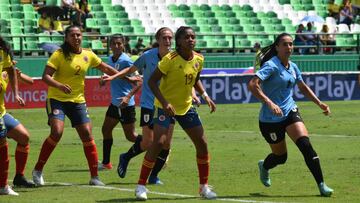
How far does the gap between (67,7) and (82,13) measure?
59cm

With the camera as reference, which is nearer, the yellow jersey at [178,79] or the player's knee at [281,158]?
the yellow jersey at [178,79]

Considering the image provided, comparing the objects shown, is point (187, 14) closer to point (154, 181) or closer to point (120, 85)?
point (120, 85)

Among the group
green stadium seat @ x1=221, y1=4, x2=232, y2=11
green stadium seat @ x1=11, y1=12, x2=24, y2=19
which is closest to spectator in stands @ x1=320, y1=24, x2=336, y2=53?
green stadium seat @ x1=221, y1=4, x2=232, y2=11

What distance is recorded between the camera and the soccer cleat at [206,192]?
41.5 feet

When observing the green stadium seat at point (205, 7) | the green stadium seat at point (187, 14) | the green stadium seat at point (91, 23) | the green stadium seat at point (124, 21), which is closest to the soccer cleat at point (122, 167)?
the green stadium seat at point (91, 23)

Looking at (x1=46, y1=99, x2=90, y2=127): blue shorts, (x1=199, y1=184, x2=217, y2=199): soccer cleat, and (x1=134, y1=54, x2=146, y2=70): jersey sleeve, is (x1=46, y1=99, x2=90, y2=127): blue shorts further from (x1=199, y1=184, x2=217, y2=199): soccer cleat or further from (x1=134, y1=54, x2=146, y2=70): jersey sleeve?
(x1=199, y1=184, x2=217, y2=199): soccer cleat

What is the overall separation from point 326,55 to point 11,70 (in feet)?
87.0

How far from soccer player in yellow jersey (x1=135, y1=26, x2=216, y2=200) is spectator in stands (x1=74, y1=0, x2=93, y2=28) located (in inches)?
968

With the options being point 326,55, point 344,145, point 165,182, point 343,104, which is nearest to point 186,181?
point 165,182

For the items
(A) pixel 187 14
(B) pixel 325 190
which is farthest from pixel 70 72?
(A) pixel 187 14

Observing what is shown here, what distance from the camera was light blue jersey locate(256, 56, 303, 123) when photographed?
1316 centimetres

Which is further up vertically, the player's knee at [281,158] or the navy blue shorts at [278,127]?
the navy blue shorts at [278,127]

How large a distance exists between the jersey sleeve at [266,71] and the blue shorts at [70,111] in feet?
8.00

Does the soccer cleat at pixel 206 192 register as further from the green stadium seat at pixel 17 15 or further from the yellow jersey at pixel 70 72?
the green stadium seat at pixel 17 15
